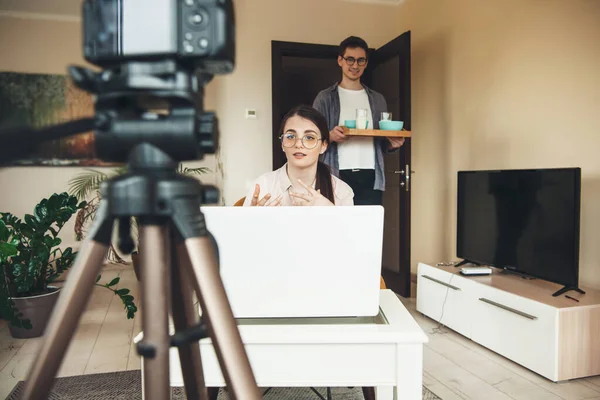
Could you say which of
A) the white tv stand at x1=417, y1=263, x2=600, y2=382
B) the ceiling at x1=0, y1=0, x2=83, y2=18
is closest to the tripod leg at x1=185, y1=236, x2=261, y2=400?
the white tv stand at x1=417, y1=263, x2=600, y2=382

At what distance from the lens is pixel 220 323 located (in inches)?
19.5

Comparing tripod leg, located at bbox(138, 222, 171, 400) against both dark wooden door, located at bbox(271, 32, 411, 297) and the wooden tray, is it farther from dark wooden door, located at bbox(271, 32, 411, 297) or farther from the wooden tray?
dark wooden door, located at bbox(271, 32, 411, 297)

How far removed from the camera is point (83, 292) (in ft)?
1.70

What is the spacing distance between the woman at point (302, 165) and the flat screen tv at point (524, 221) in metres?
1.05

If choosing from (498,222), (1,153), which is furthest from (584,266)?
(1,153)

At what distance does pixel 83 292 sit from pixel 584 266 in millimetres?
2592

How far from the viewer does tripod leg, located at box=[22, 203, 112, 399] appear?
1.67 ft

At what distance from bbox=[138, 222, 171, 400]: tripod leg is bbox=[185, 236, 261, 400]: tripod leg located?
0.11 ft

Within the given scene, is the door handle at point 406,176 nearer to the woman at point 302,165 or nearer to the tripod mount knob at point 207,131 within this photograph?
the woman at point 302,165

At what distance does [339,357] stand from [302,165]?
3.94ft

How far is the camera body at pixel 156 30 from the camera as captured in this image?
48 cm

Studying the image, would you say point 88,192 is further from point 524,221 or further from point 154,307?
point 154,307

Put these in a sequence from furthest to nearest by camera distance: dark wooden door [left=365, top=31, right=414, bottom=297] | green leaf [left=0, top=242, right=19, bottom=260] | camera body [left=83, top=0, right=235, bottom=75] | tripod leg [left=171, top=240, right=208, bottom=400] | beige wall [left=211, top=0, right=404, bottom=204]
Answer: beige wall [left=211, top=0, right=404, bottom=204]
dark wooden door [left=365, top=31, right=414, bottom=297]
green leaf [left=0, top=242, right=19, bottom=260]
tripod leg [left=171, top=240, right=208, bottom=400]
camera body [left=83, top=0, right=235, bottom=75]

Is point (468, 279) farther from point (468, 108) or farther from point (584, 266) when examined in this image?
point (468, 108)
